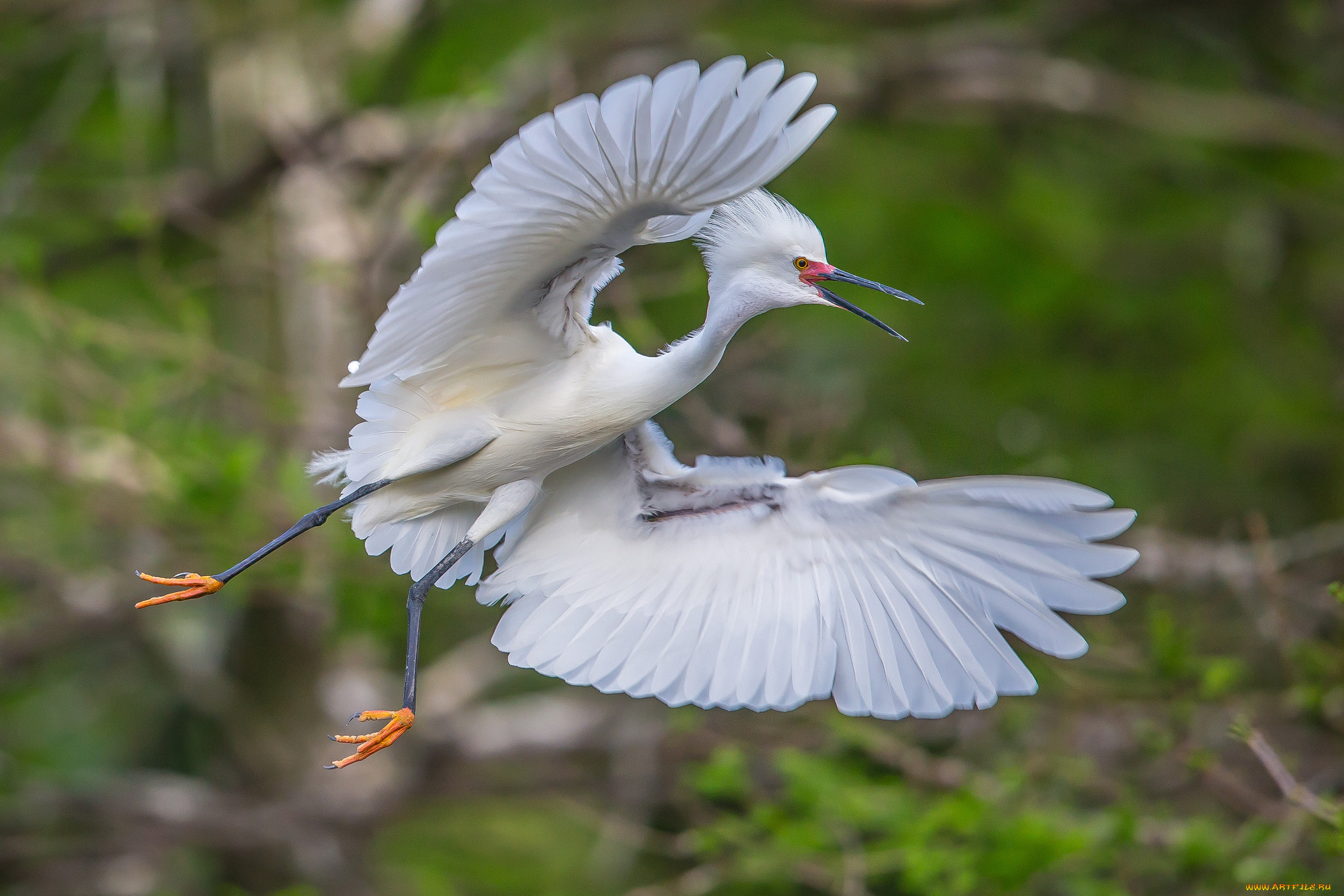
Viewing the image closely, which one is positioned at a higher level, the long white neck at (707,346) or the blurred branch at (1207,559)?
the long white neck at (707,346)

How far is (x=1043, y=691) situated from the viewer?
4121mm

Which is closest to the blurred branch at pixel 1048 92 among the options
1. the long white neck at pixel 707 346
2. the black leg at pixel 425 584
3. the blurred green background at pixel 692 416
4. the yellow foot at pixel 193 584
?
the blurred green background at pixel 692 416

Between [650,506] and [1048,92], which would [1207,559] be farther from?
[1048,92]

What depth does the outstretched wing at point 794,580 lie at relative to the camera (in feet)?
6.86

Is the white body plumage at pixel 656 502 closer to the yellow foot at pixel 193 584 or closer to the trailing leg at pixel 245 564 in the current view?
the trailing leg at pixel 245 564

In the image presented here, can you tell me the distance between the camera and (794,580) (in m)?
2.37

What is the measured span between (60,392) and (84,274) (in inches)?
59.6

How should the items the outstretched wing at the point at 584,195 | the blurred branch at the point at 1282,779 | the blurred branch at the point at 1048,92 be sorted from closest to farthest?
the outstretched wing at the point at 584,195 < the blurred branch at the point at 1282,779 < the blurred branch at the point at 1048,92

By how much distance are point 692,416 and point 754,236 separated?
1.55 meters

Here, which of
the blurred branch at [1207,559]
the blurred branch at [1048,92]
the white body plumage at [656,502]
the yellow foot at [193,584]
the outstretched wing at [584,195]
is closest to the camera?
the outstretched wing at [584,195]

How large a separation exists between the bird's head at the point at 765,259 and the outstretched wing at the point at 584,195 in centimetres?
7

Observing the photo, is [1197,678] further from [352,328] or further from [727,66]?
[352,328]

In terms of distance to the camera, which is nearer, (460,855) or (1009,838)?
(1009,838)

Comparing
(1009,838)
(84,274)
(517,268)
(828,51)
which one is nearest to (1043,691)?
(1009,838)
